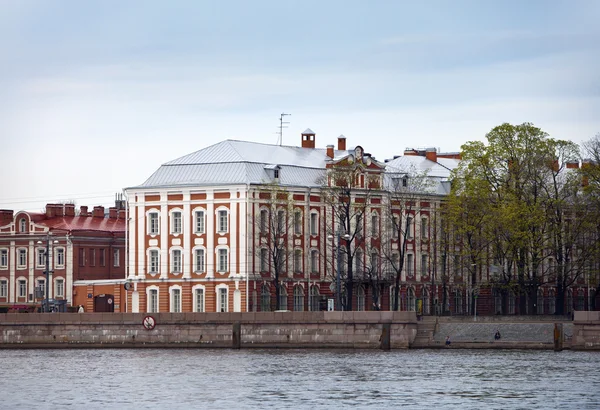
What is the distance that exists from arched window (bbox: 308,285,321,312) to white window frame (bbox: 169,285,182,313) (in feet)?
31.9

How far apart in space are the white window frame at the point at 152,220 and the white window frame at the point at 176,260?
2.09 meters

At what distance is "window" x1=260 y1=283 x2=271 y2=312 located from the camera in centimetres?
13212

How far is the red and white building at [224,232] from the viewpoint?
433 ft

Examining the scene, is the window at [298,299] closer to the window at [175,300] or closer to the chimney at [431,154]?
the window at [175,300]

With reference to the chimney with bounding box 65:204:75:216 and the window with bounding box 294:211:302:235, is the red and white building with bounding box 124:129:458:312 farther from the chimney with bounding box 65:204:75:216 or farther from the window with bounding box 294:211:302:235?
the chimney with bounding box 65:204:75:216

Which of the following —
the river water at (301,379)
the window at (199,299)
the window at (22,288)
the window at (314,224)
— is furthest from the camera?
the window at (22,288)

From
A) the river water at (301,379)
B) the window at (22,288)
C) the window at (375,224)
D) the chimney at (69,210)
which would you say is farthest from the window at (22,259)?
the river water at (301,379)

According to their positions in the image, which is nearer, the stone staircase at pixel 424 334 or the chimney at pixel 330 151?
the stone staircase at pixel 424 334

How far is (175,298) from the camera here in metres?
134

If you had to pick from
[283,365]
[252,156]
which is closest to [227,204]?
[252,156]

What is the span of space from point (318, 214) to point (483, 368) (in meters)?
46.0

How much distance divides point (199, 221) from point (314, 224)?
9222 mm

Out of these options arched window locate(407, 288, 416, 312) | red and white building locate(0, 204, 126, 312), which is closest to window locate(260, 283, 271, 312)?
arched window locate(407, 288, 416, 312)

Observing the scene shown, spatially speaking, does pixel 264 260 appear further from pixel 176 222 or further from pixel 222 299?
pixel 176 222
